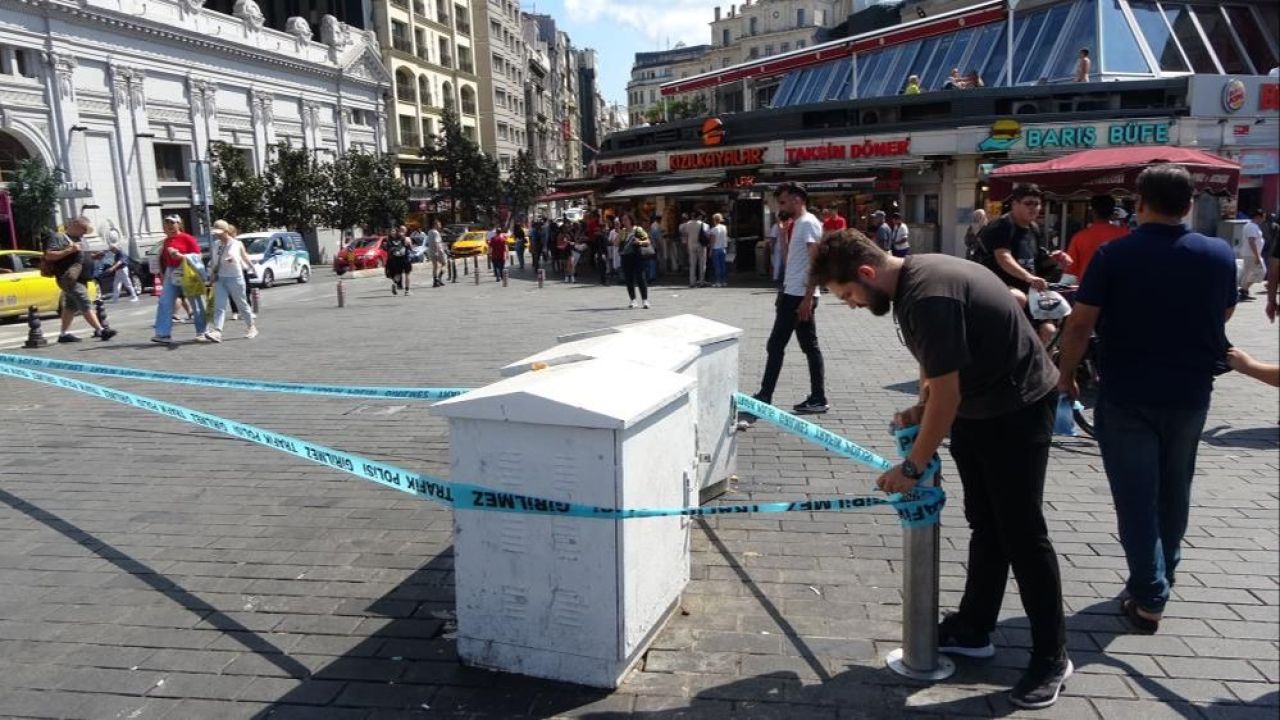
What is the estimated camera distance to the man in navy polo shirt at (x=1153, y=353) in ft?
10.4

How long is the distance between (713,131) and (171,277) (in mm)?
17528

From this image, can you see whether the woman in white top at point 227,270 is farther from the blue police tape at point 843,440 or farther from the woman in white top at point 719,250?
the woman in white top at point 719,250

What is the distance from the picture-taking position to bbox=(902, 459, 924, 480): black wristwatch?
9.82 feet

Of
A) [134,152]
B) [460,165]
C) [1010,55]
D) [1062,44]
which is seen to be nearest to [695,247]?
[1010,55]

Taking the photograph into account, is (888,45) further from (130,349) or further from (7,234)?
(7,234)

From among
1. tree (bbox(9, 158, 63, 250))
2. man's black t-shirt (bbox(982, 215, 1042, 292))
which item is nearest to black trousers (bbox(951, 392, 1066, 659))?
man's black t-shirt (bbox(982, 215, 1042, 292))

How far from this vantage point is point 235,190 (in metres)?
39.7

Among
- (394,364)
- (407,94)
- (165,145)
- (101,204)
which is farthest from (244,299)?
(407,94)

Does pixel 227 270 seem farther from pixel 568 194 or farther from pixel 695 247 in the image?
pixel 568 194

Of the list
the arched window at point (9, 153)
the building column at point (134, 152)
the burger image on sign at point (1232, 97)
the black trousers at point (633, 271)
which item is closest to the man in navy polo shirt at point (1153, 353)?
the black trousers at point (633, 271)

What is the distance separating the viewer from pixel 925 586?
3.18 meters

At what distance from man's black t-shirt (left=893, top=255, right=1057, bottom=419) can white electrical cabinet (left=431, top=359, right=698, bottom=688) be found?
97 cm

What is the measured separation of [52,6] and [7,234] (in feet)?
38.5

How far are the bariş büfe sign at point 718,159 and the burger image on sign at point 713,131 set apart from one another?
0.31 meters
